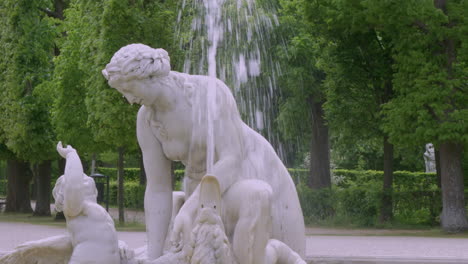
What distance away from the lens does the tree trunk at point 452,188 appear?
63.9 feet

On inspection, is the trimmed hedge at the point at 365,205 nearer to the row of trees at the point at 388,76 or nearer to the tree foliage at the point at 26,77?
the row of trees at the point at 388,76

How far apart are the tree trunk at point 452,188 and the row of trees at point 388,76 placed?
0.02 m

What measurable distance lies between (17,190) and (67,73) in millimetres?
8947

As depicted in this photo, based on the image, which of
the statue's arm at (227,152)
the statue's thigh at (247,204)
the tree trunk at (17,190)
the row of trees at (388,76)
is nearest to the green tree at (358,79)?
the row of trees at (388,76)

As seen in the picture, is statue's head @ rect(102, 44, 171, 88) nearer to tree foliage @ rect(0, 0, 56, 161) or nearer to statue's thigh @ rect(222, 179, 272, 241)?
statue's thigh @ rect(222, 179, 272, 241)

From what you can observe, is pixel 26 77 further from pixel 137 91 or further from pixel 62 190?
pixel 137 91

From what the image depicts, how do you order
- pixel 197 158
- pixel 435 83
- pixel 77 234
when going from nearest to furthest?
pixel 77 234 < pixel 197 158 < pixel 435 83

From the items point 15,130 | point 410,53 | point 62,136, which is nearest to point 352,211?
point 410,53

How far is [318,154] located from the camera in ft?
80.6

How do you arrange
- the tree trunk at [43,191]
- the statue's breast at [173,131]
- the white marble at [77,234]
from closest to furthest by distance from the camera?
the white marble at [77,234], the statue's breast at [173,131], the tree trunk at [43,191]

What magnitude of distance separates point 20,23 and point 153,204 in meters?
20.9

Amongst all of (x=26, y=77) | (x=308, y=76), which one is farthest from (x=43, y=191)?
(x=308, y=76)

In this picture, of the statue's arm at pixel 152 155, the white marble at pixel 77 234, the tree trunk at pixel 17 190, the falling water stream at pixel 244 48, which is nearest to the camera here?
the white marble at pixel 77 234

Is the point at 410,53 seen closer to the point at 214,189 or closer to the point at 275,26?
the point at 275,26
